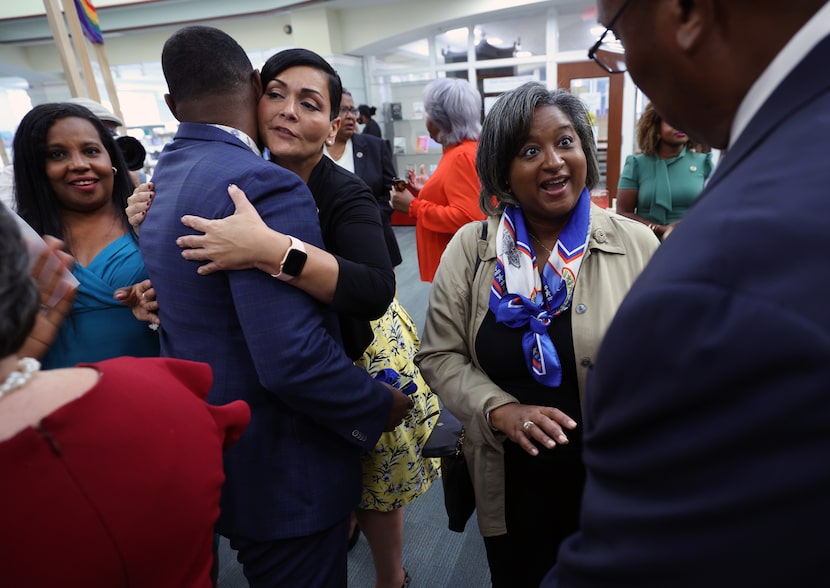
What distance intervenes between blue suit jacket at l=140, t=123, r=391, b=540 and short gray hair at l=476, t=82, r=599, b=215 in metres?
0.60

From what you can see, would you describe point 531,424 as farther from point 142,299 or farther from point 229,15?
point 229,15

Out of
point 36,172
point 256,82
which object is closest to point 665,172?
point 256,82

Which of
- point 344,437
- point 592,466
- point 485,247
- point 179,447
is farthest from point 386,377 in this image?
point 592,466

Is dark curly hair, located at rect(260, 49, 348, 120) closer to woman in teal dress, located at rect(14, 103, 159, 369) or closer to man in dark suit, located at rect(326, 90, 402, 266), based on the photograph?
woman in teal dress, located at rect(14, 103, 159, 369)

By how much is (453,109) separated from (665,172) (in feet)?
4.18

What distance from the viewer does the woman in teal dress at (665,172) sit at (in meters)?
2.84

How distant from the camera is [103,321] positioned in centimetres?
143

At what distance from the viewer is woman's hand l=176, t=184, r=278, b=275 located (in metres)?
0.99

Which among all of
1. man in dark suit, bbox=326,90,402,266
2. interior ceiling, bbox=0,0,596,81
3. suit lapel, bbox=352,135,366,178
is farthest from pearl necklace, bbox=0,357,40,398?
interior ceiling, bbox=0,0,596,81

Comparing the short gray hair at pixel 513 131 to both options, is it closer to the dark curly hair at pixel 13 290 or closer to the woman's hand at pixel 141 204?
the woman's hand at pixel 141 204

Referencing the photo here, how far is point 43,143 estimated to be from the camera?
1.53 metres

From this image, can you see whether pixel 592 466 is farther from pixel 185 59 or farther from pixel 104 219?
pixel 104 219

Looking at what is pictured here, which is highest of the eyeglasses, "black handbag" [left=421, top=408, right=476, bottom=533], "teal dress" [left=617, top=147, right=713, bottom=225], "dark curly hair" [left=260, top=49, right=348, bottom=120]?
"dark curly hair" [left=260, top=49, right=348, bottom=120]

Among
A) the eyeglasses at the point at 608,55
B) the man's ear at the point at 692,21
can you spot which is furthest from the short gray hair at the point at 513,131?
the man's ear at the point at 692,21
